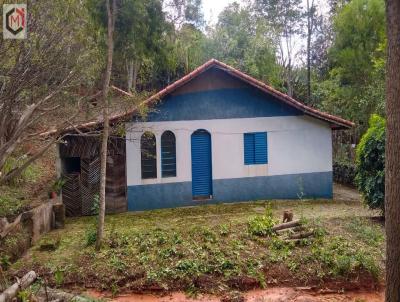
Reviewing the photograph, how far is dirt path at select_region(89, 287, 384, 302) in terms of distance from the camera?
8148 mm

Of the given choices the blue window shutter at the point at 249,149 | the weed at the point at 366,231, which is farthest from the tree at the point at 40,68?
the weed at the point at 366,231

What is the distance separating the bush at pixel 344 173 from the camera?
65.8ft

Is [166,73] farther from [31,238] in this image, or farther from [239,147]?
[31,238]

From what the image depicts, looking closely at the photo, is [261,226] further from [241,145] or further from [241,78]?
[241,78]

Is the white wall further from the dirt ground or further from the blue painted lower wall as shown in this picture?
the dirt ground

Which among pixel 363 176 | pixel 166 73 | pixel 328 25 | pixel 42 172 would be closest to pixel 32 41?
pixel 363 176

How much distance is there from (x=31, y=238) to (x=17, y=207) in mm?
1213

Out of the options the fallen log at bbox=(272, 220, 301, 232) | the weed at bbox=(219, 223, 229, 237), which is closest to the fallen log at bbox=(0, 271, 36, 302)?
the weed at bbox=(219, 223, 229, 237)

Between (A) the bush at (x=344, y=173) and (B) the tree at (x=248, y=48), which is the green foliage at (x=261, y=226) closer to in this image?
(A) the bush at (x=344, y=173)

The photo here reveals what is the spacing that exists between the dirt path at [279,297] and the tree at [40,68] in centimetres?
388

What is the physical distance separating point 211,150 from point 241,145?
1.10 meters

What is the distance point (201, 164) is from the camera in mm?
15648

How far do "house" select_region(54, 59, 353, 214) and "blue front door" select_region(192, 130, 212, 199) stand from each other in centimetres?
3

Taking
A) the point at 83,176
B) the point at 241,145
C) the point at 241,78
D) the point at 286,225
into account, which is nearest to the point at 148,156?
the point at 83,176
